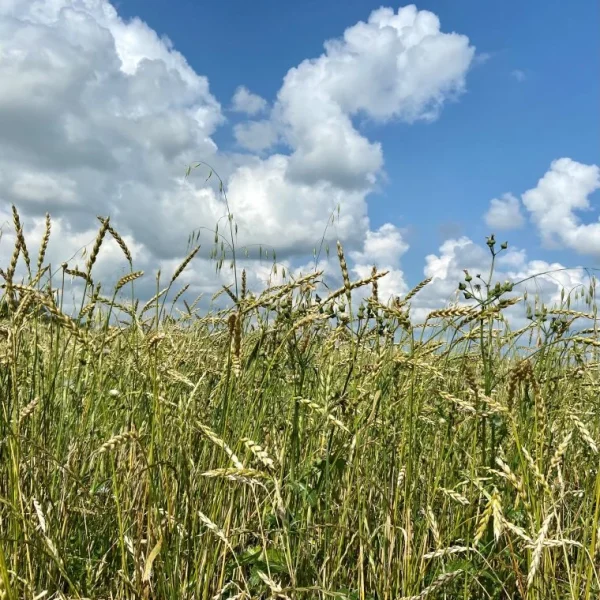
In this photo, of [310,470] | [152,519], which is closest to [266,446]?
[310,470]

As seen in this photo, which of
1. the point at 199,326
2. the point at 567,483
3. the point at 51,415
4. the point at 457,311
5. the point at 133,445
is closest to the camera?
the point at 457,311

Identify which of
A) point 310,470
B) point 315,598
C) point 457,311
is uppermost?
point 457,311

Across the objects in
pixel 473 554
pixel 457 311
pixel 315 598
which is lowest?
pixel 315 598

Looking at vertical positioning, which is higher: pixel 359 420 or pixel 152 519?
pixel 359 420

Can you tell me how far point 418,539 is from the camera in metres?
2.05

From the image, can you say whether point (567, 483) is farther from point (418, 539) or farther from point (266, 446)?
point (266, 446)

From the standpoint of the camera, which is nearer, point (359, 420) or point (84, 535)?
point (359, 420)

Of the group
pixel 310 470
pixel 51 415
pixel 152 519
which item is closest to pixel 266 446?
pixel 310 470

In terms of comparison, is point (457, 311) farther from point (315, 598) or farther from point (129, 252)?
point (129, 252)

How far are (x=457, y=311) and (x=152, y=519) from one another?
3.61 feet

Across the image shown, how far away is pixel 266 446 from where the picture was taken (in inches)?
91.5

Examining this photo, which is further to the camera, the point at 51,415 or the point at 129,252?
the point at 51,415

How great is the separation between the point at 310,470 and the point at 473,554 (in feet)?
1.95

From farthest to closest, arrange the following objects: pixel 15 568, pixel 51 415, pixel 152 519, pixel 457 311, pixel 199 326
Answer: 1. pixel 199 326
2. pixel 51 415
3. pixel 457 311
4. pixel 152 519
5. pixel 15 568
